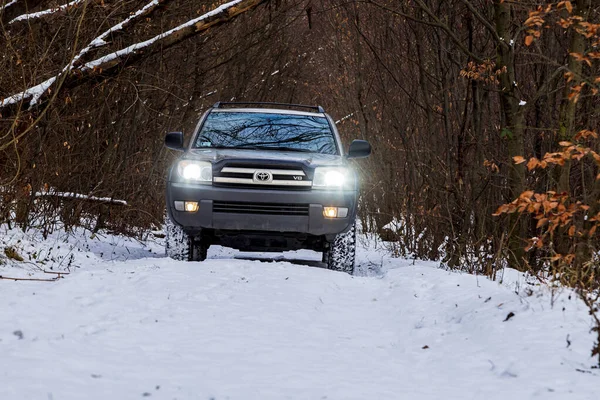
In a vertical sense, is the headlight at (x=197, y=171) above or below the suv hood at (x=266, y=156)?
below

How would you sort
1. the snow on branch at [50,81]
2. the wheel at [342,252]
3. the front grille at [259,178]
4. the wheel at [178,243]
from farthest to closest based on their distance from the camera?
the wheel at [342,252]
the wheel at [178,243]
the snow on branch at [50,81]
the front grille at [259,178]

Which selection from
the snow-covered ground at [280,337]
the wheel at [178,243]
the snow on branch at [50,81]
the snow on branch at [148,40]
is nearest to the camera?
the snow-covered ground at [280,337]

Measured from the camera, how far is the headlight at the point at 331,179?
8680 mm

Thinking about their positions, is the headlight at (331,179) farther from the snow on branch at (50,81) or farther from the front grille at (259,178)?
the snow on branch at (50,81)

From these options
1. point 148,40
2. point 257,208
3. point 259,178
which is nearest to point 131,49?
point 148,40

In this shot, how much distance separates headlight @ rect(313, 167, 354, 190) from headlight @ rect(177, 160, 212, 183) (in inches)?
46.1

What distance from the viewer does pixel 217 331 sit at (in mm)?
5590

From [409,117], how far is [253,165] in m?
6.54

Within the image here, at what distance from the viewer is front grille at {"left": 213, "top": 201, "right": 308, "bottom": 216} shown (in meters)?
8.54

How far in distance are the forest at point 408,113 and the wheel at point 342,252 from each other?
1.61 meters

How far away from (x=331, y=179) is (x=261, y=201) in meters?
0.82

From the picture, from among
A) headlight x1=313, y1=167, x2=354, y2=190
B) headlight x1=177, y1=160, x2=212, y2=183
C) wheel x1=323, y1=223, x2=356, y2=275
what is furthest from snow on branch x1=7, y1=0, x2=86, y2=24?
wheel x1=323, y1=223, x2=356, y2=275

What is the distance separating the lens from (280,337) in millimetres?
5496

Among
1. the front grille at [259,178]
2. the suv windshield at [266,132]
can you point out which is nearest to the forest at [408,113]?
the suv windshield at [266,132]
